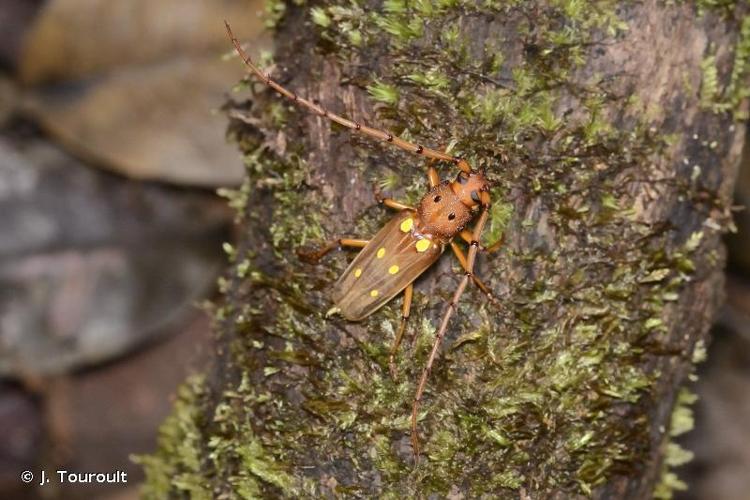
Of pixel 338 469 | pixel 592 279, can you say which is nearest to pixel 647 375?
pixel 592 279

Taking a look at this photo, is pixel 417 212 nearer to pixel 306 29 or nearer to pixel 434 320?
pixel 434 320

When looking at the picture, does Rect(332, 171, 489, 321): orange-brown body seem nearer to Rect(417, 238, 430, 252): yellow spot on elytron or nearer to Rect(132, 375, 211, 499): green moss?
Rect(417, 238, 430, 252): yellow spot on elytron

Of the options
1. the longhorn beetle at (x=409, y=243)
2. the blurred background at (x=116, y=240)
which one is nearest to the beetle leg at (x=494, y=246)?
the longhorn beetle at (x=409, y=243)

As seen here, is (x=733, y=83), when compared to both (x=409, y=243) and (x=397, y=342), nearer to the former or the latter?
(x=409, y=243)

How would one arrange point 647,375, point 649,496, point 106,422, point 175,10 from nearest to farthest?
point 647,375
point 649,496
point 175,10
point 106,422

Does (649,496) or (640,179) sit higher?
(640,179)

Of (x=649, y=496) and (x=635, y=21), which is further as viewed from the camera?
(x=649, y=496)
